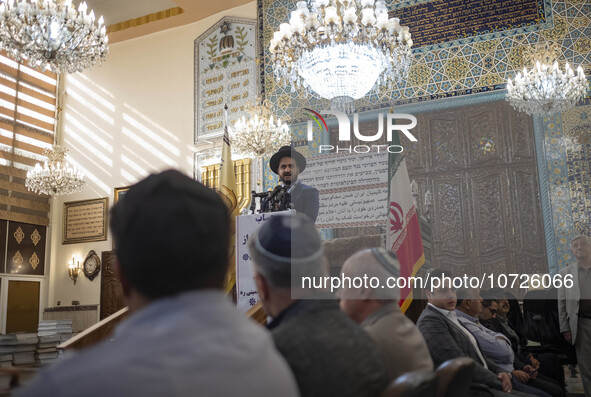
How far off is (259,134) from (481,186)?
11.6 feet

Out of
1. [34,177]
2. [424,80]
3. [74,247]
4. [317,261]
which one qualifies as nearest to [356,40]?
[424,80]

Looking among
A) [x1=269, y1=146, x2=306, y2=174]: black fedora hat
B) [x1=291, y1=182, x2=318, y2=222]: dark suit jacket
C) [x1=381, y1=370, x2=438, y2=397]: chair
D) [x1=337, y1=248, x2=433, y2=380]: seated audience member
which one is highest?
[x1=269, y1=146, x2=306, y2=174]: black fedora hat

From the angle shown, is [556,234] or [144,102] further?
[144,102]

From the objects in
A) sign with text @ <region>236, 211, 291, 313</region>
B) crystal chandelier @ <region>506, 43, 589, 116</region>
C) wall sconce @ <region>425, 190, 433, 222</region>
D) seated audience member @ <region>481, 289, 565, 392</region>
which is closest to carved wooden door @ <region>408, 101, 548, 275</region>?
wall sconce @ <region>425, 190, 433, 222</region>

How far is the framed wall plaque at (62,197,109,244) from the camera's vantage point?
11.5 meters

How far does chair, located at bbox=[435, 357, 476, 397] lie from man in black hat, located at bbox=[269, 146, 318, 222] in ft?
7.83

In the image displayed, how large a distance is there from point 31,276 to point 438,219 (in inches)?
327

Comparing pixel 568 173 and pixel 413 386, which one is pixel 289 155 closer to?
pixel 413 386

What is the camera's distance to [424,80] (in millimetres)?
8680

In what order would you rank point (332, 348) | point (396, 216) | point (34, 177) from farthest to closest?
1. point (34, 177)
2. point (396, 216)
3. point (332, 348)

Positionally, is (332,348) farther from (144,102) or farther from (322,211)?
(144,102)

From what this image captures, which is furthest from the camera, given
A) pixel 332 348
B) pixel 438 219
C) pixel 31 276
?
pixel 31 276

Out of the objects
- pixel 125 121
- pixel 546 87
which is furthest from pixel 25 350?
pixel 125 121

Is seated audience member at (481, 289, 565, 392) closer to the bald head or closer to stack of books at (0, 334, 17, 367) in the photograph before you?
the bald head
